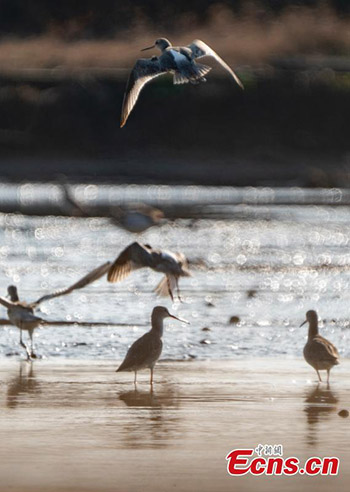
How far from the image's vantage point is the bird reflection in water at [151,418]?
312 inches

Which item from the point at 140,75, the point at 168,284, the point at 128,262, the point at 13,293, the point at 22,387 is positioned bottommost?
the point at 13,293

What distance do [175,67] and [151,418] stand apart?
10.9 feet

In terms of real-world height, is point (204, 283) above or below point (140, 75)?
below

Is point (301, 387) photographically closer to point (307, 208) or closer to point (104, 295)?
point (104, 295)

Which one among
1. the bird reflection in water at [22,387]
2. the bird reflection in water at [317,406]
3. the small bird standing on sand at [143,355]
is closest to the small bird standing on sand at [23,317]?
the bird reflection in water at [22,387]

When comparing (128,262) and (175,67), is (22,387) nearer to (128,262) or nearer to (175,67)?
(128,262)

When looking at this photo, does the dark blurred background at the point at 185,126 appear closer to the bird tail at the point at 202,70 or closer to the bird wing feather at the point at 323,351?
the bird tail at the point at 202,70

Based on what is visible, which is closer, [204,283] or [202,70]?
[202,70]

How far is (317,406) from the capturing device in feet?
29.7

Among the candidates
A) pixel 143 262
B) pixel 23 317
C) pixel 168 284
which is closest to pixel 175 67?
pixel 143 262

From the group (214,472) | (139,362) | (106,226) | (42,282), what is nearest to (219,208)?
(106,226)

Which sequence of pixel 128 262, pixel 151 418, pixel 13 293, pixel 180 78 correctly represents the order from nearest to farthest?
pixel 151 418
pixel 180 78
pixel 128 262
pixel 13 293

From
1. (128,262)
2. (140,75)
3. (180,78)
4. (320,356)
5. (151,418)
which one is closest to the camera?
(151,418)

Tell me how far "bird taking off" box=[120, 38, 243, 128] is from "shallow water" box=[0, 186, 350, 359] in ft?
4.79
